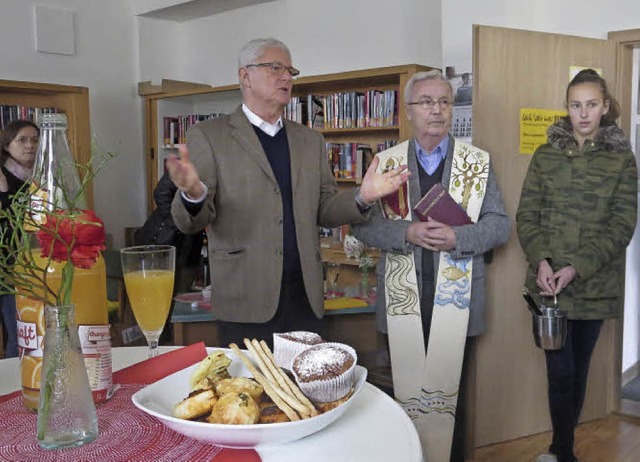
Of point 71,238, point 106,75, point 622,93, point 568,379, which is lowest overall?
point 568,379

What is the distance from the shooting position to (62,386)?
868 millimetres

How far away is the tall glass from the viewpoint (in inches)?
43.2

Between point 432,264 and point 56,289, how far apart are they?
1.62 meters

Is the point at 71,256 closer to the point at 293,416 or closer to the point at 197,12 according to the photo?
the point at 293,416

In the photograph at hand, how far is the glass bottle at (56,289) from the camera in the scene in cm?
96

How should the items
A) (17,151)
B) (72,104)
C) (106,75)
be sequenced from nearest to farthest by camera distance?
(17,151) < (72,104) < (106,75)

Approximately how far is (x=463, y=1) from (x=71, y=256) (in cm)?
297

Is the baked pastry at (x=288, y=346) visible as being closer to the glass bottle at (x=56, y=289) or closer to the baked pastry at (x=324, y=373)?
the baked pastry at (x=324, y=373)

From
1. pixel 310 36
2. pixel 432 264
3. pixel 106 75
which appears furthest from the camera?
pixel 106 75

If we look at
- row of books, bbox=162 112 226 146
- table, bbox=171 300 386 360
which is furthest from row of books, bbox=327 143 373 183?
table, bbox=171 300 386 360

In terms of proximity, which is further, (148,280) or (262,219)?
(262,219)

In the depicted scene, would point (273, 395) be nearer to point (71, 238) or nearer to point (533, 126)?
point (71, 238)

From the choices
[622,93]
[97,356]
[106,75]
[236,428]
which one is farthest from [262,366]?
[106,75]

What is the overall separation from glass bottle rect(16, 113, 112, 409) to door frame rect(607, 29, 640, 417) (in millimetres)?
2756
